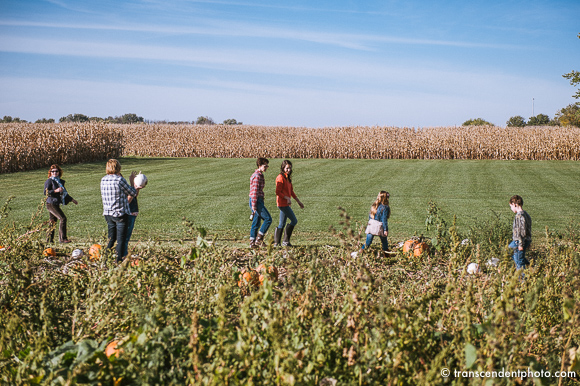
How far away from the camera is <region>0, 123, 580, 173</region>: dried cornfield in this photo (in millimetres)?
27359

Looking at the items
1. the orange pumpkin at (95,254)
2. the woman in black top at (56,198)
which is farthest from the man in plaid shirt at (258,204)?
the woman in black top at (56,198)

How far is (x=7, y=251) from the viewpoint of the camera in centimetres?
584

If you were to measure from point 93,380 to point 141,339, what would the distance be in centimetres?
33

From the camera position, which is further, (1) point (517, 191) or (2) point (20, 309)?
(1) point (517, 191)

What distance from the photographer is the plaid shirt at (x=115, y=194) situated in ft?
23.6

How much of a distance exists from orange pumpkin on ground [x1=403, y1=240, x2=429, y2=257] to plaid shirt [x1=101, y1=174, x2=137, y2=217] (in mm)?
4252

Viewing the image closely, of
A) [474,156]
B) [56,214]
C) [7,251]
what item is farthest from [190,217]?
[474,156]

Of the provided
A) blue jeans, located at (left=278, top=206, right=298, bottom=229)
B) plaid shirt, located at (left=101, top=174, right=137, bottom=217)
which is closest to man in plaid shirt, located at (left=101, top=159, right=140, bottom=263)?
plaid shirt, located at (left=101, top=174, right=137, bottom=217)

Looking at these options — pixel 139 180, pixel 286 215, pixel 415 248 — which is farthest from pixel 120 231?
pixel 415 248

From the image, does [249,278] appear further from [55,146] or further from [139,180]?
[55,146]

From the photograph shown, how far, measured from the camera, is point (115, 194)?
23.6ft

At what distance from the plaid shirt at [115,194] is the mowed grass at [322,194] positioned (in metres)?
0.61

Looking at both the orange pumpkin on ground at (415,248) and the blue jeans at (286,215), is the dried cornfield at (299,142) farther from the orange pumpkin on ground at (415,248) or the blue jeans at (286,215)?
the orange pumpkin on ground at (415,248)

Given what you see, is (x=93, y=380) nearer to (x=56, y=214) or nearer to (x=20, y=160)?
(x=56, y=214)
